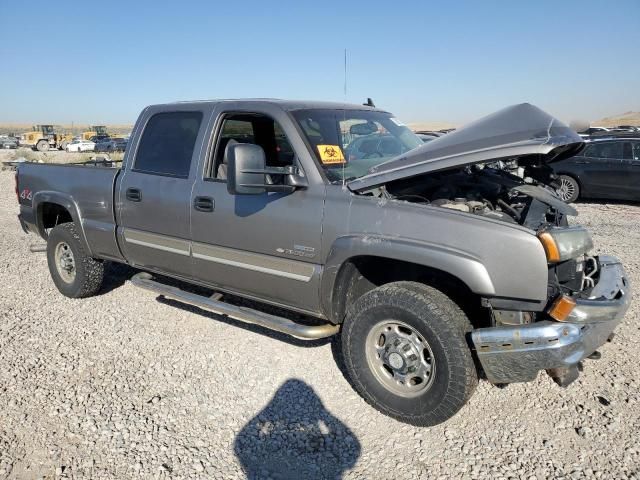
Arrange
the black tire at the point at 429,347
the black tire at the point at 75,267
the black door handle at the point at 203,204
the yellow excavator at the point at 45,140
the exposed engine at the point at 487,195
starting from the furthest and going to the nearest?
the yellow excavator at the point at 45,140, the black tire at the point at 75,267, the black door handle at the point at 203,204, the exposed engine at the point at 487,195, the black tire at the point at 429,347

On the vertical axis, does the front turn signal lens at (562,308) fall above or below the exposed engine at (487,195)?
below

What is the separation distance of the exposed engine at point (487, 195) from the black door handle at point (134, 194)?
225 centimetres

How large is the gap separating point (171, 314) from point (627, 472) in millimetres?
3890

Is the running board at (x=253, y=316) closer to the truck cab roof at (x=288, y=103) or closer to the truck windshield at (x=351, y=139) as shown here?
the truck windshield at (x=351, y=139)

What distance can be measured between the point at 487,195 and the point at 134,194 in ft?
9.78

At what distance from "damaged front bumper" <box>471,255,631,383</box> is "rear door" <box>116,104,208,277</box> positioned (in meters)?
2.50

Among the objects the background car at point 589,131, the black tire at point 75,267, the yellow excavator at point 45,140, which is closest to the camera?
the background car at point 589,131

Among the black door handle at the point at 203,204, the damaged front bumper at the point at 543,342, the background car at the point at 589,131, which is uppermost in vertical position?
the background car at the point at 589,131

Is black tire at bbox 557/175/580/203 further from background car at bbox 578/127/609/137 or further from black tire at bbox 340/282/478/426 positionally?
black tire at bbox 340/282/478/426

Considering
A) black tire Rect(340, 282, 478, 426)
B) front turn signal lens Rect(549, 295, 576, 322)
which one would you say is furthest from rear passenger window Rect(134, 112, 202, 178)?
front turn signal lens Rect(549, 295, 576, 322)

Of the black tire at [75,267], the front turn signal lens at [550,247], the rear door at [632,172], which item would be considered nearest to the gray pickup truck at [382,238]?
the front turn signal lens at [550,247]

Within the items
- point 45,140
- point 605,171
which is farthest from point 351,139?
point 45,140

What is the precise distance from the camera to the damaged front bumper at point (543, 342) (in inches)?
104

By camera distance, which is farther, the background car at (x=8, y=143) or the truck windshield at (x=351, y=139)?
the background car at (x=8, y=143)
